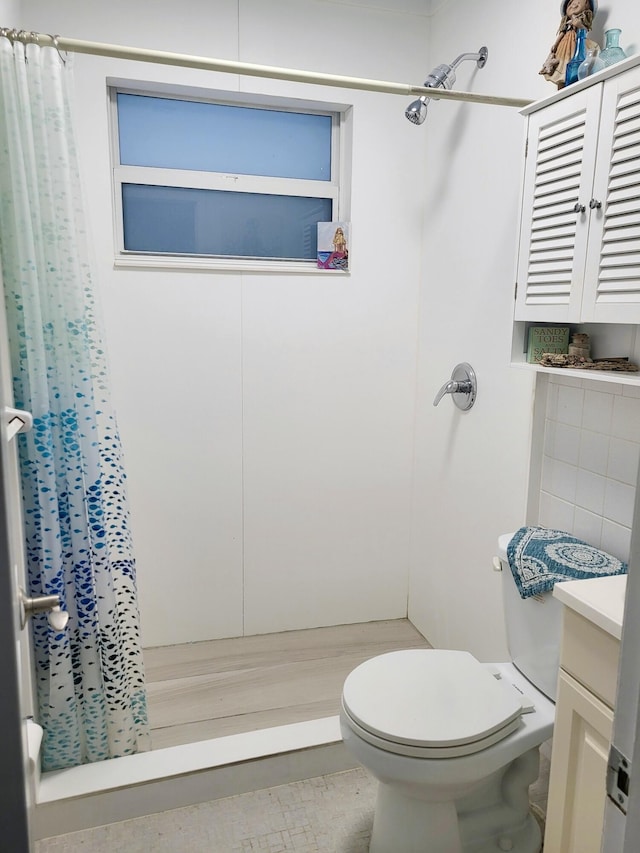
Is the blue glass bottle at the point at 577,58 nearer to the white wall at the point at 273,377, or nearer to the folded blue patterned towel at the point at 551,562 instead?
the white wall at the point at 273,377

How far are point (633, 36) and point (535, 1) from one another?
0.48 metres

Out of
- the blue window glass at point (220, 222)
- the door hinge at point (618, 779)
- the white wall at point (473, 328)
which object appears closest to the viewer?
the door hinge at point (618, 779)

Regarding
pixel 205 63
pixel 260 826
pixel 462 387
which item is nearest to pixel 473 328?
pixel 462 387

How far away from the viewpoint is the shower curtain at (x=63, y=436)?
5.02 ft

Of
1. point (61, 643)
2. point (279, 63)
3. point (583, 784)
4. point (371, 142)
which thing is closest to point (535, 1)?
point (371, 142)

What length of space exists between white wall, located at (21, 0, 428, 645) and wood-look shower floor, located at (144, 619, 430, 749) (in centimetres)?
9

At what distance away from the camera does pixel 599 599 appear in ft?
3.95

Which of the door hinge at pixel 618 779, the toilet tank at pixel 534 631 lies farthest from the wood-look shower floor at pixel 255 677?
the door hinge at pixel 618 779

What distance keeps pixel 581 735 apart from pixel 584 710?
7 centimetres

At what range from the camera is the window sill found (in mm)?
2248

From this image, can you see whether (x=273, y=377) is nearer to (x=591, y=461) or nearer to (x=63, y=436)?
(x=63, y=436)

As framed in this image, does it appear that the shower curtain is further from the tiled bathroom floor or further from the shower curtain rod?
the tiled bathroom floor

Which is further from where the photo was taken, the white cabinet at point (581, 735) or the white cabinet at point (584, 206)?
the white cabinet at point (584, 206)

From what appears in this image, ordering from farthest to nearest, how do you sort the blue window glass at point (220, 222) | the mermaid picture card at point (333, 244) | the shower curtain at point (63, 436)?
the mermaid picture card at point (333, 244)
the blue window glass at point (220, 222)
the shower curtain at point (63, 436)
